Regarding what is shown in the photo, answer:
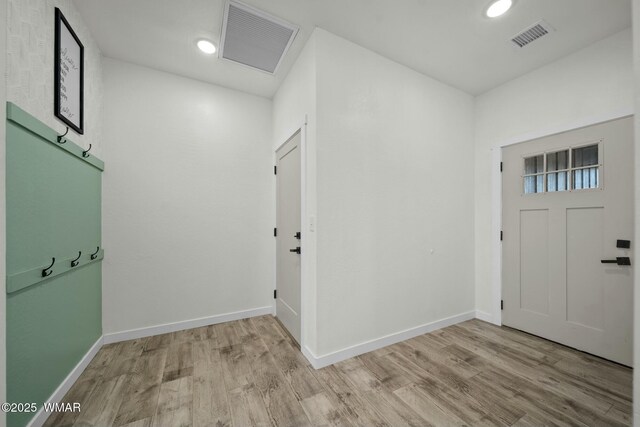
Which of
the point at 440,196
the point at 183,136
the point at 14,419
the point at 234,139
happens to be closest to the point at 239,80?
the point at 234,139

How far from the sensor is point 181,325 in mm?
2746

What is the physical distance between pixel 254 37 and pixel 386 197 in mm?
1938

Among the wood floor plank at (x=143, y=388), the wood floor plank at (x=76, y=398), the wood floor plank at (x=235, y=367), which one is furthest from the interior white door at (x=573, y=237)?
the wood floor plank at (x=76, y=398)

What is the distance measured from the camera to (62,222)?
175 cm

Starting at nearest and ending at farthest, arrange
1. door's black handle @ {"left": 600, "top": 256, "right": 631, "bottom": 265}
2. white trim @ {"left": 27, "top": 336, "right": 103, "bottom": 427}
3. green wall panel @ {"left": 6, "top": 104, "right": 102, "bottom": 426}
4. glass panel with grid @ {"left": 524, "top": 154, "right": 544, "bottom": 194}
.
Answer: green wall panel @ {"left": 6, "top": 104, "right": 102, "bottom": 426} < white trim @ {"left": 27, "top": 336, "right": 103, "bottom": 427} < door's black handle @ {"left": 600, "top": 256, "right": 631, "bottom": 265} < glass panel with grid @ {"left": 524, "top": 154, "right": 544, "bottom": 194}

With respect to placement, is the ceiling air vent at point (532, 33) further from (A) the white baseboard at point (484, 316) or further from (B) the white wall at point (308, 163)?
(A) the white baseboard at point (484, 316)

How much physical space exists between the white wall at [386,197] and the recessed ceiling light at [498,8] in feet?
2.75

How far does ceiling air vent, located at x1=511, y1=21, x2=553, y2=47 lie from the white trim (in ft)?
14.9

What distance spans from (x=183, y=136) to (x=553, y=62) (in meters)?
4.10

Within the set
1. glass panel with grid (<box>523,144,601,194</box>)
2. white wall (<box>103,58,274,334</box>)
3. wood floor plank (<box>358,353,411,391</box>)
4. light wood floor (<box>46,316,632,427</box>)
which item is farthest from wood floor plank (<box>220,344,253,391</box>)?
glass panel with grid (<box>523,144,601,194</box>)

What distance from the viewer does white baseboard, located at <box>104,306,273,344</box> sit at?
2483mm

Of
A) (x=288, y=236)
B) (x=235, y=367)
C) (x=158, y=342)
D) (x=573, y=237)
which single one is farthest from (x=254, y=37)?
(x=573, y=237)

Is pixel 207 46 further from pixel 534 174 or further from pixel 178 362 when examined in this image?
pixel 534 174

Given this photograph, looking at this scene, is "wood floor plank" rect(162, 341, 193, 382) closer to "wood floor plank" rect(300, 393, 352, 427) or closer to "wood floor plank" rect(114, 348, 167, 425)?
"wood floor plank" rect(114, 348, 167, 425)
